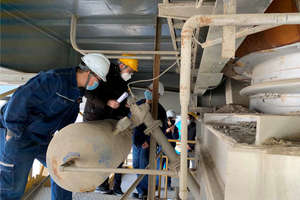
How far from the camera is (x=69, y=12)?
255 centimetres

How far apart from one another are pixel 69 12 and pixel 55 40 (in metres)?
0.92

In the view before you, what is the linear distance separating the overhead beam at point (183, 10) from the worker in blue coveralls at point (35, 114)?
940mm

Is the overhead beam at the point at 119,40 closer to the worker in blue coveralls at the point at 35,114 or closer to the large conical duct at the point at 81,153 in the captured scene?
the worker in blue coveralls at the point at 35,114

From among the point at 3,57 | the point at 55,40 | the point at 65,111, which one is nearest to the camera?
the point at 65,111

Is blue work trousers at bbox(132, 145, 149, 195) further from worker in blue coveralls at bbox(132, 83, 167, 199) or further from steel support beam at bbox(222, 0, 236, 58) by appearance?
steel support beam at bbox(222, 0, 236, 58)

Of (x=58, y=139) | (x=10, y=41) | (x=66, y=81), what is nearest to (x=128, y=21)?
(x=66, y=81)

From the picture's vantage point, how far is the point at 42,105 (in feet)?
6.54

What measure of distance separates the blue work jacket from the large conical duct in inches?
16.3

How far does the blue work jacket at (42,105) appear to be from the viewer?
6.03ft

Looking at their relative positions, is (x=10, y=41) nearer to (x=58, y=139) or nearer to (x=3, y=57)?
(x=3, y=57)

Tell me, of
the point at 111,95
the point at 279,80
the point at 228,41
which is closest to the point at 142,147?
the point at 111,95

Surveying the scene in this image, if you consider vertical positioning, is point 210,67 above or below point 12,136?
above

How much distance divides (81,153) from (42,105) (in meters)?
0.76

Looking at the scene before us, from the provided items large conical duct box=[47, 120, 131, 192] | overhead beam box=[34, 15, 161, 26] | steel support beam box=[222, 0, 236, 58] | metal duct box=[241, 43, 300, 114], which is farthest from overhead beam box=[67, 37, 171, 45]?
steel support beam box=[222, 0, 236, 58]
